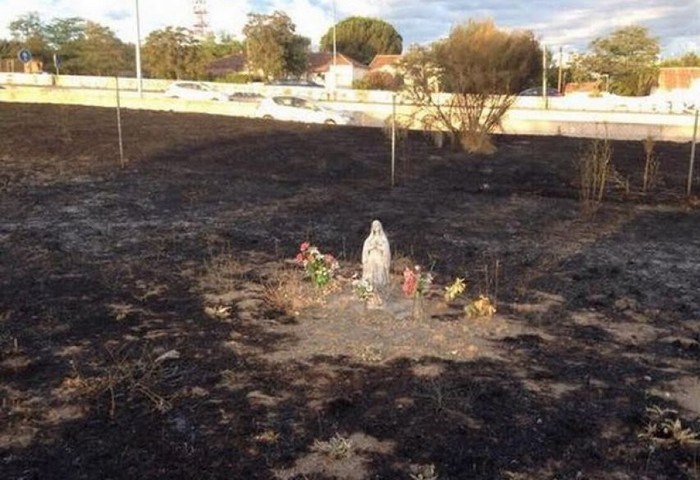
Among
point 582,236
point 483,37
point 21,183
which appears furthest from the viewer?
point 483,37

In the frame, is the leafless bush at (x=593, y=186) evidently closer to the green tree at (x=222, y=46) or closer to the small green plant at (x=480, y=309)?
the small green plant at (x=480, y=309)

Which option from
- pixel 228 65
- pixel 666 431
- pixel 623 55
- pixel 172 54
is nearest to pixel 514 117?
pixel 666 431

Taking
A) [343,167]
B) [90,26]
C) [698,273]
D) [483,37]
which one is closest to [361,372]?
[698,273]

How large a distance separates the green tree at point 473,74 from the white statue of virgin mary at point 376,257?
11.6m

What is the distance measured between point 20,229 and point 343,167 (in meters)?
7.07

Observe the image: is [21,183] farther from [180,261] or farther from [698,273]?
[698,273]

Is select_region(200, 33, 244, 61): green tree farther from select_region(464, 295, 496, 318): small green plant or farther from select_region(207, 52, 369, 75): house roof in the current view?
select_region(464, 295, 496, 318): small green plant

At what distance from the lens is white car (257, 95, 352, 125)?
82.8 ft

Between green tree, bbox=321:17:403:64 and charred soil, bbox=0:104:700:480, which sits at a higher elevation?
green tree, bbox=321:17:403:64

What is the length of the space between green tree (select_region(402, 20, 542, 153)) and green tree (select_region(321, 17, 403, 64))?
78300 mm

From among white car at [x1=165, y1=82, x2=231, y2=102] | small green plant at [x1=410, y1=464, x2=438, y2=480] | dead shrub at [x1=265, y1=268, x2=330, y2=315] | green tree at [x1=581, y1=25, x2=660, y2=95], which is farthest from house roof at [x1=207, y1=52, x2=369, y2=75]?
small green plant at [x1=410, y1=464, x2=438, y2=480]

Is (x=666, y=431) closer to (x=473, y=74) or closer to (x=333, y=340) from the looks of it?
(x=333, y=340)

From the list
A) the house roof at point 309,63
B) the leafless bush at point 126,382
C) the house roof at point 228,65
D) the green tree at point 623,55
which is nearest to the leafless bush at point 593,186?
the leafless bush at point 126,382

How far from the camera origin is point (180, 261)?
6992 millimetres
